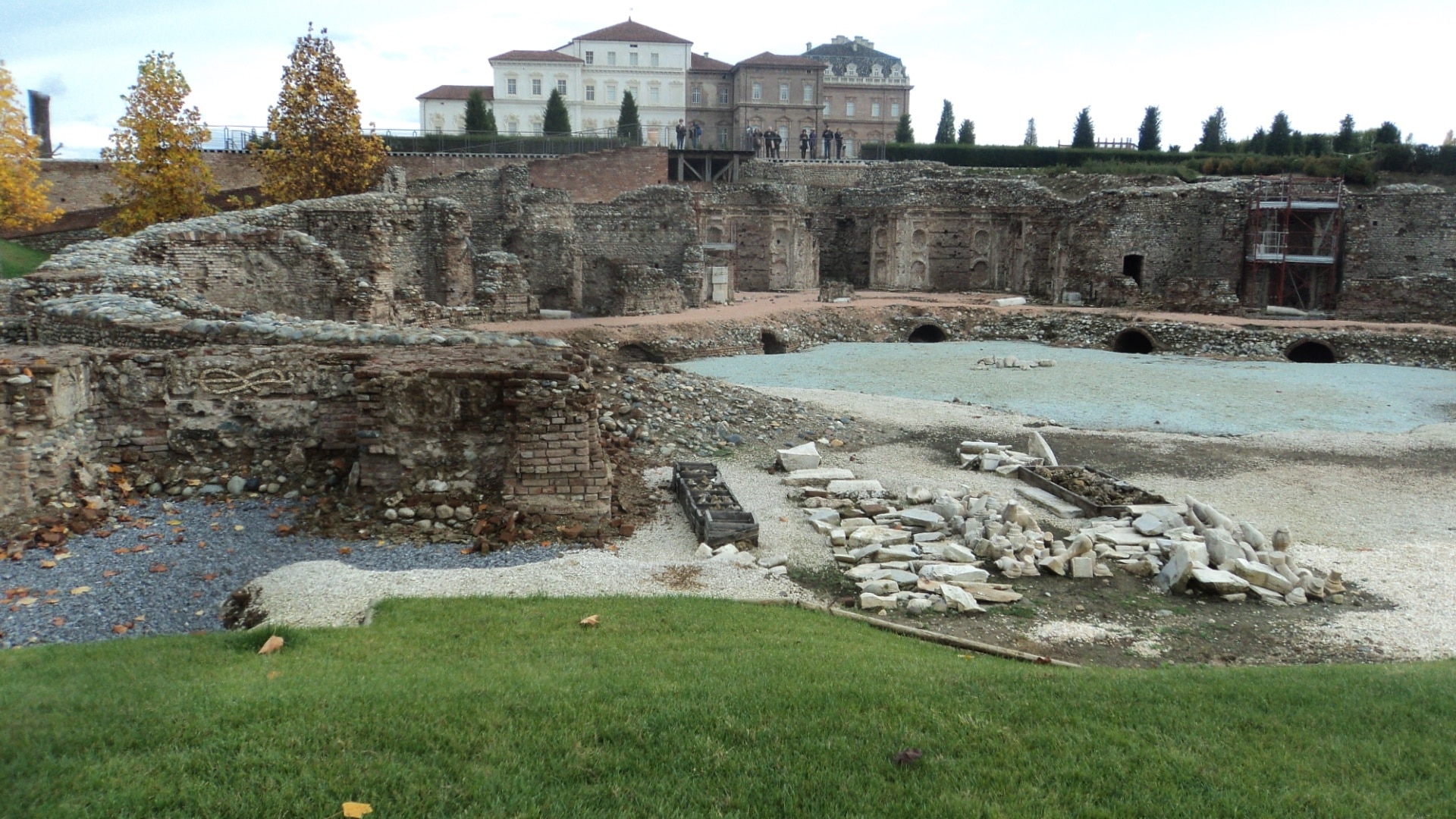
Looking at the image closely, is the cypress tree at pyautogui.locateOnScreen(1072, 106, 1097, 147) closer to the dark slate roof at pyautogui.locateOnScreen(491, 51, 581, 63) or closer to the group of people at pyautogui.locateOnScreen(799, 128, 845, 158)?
the group of people at pyautogui.locateOnScreen(799, 128, 845, 158)

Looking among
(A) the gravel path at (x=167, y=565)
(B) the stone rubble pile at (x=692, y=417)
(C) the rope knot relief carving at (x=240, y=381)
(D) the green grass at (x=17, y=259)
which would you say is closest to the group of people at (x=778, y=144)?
(D) the green grass at (x=17, y=259)

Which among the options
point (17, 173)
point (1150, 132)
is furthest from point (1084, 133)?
point (17, 173)

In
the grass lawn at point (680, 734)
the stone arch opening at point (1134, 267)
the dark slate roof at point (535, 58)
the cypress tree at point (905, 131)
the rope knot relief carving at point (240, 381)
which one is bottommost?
the grass lawn at point (680, 734)

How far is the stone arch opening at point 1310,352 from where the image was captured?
2870 centimetres

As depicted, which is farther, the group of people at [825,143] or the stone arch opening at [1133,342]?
the group of people at [825,143]

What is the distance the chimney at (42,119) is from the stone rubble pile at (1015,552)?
43.4 m

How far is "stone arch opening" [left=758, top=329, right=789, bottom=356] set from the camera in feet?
95.0

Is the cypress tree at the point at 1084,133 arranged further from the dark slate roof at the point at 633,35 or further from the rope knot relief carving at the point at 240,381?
the rope knot relief carving at the point at 240,381

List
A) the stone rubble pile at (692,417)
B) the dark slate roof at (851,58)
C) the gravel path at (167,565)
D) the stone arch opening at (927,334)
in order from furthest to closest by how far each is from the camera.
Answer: the dark slate roof at (851,58) → the stone arch opening at (927,334) → the stone rubble pile at (692,417) → the gravel path at (167,565)

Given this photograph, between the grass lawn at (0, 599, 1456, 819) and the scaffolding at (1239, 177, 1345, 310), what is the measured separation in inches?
1375

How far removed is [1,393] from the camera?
8781mm

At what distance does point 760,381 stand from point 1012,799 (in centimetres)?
1788

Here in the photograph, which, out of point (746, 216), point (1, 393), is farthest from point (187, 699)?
point (746, 216)

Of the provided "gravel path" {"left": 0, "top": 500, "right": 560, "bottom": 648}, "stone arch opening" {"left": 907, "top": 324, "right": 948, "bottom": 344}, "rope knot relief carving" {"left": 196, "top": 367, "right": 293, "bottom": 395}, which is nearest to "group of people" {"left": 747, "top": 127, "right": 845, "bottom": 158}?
"stone arch opening" {"left": 907, "top": 324, "right": 948, "bottom": 344}
